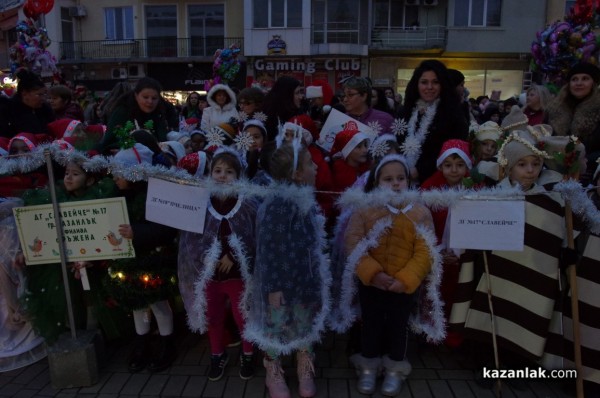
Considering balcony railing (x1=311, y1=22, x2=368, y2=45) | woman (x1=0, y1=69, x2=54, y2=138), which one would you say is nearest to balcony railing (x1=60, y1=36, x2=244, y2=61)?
balcony railing (x1=311, y1=22, x2=368, y2=45)

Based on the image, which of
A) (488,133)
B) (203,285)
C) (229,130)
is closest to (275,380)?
(203,285)

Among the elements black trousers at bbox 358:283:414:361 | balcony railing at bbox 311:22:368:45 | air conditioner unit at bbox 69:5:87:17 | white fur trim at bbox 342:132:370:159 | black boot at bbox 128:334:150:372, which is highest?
air conditioner unit at bbox 69:5:87:17

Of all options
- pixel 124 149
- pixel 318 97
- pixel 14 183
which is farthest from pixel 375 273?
pixel 318 97

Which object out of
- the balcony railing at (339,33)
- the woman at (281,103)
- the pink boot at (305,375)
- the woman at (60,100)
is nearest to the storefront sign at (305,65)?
the balcony railing at (339,33)

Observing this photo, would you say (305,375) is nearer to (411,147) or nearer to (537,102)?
(411,147)

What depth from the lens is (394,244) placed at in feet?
9.94

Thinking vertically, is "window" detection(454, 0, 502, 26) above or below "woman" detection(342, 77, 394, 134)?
above

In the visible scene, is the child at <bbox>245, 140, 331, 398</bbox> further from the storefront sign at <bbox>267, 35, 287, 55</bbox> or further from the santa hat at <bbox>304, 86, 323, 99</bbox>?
the storefront sign at <bbox>267, 35, 287, 55</bbox>

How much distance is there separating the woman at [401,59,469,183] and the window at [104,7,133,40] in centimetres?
2468

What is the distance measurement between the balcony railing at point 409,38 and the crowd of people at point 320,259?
1944cm

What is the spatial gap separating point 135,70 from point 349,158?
79.4 ft

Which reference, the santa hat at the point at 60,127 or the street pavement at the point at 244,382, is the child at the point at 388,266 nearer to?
the street pavement at the point at 244,382

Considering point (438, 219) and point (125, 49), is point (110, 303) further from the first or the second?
point (125, 49)

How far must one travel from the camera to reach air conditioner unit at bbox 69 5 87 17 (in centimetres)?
2495
